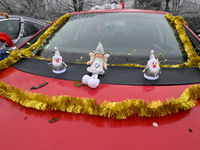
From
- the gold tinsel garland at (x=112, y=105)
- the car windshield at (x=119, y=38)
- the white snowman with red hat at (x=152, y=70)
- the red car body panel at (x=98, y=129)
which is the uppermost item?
the car windshield at (x=119, y=38)

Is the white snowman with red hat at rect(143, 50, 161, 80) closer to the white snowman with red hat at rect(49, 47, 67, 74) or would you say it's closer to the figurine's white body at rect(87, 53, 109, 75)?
the figurine's white body at rect(87, 53, 109, 75)

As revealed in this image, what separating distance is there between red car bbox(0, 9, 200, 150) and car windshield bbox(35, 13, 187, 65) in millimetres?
11

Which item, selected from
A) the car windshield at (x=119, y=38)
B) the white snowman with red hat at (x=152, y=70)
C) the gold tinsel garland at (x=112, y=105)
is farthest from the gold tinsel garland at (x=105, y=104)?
the car windshield at (x=119, y=38)

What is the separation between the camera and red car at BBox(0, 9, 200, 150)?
25.9 inches

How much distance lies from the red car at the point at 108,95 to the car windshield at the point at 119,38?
0.01 metres

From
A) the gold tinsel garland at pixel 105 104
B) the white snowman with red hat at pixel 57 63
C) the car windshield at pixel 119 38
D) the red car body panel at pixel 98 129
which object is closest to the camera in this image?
the red car body panel at pixel 98 129

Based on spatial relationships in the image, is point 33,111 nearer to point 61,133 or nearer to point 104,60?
point 61,133

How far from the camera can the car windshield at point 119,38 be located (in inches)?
53.9

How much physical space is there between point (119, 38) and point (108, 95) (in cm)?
97

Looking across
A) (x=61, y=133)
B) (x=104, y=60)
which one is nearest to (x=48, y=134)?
(x=61, y=133)

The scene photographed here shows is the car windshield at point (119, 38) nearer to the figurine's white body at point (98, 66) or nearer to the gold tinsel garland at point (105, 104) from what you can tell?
the figurine's white body at point (98, 66)

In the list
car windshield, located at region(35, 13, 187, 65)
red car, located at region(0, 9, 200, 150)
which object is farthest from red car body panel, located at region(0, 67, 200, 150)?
car windshield, located at region(35, 13, 187, 65)

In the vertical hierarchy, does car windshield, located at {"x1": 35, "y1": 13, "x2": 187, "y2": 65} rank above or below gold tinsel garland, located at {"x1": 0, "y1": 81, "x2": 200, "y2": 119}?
above

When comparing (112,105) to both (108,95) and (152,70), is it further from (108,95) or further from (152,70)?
(152,70)
